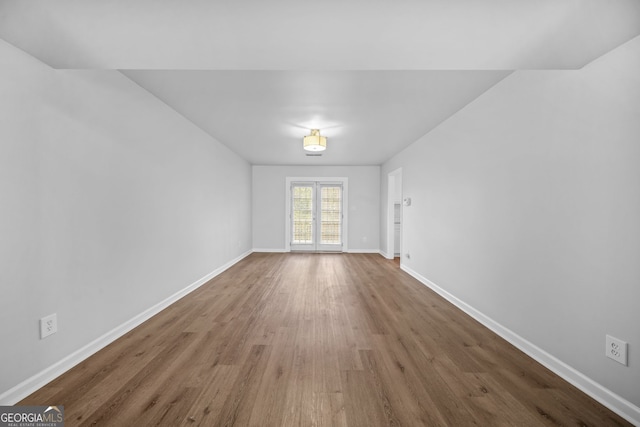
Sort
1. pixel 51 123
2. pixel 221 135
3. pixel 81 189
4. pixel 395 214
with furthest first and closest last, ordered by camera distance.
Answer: pixel 395 214
pixel 221 135
pixel 81 189
pixel 51 123

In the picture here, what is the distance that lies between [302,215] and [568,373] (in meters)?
6.42

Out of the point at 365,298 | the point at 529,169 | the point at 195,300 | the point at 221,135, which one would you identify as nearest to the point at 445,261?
the point at 365,298

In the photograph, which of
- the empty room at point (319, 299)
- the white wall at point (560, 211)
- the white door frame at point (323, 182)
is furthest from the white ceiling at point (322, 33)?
the white door frame at point (323, 182)

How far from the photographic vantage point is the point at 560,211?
2.00 m

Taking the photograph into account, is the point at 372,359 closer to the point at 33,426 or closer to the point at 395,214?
the point at 33,426

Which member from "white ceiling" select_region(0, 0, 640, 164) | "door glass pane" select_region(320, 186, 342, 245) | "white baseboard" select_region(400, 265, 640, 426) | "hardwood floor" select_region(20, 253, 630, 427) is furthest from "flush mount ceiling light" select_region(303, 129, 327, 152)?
"door glass pane" select_region(320, 186, 342, 245)

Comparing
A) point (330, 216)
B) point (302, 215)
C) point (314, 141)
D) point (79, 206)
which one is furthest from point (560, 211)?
point (302, 215)

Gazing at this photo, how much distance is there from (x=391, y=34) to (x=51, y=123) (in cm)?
235

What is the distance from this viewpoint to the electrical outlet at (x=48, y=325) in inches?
72.1

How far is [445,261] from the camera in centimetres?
378

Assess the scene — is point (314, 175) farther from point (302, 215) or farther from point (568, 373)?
point (568, 373)

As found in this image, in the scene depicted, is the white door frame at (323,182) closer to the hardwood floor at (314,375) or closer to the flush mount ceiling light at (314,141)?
the flush mount ceiling light at (314,141)

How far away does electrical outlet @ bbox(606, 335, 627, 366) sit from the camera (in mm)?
1593

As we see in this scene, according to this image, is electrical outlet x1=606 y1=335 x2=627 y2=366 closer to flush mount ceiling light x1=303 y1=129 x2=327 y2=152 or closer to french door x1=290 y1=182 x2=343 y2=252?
flush mount ceiling light x1=303 y1=129 x2=327 y2=152
